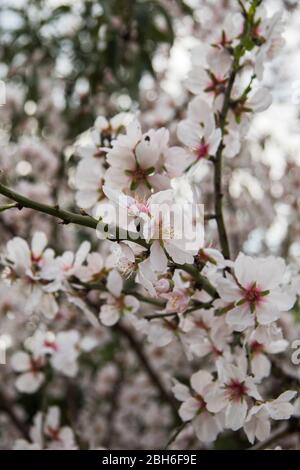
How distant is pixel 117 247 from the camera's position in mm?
769

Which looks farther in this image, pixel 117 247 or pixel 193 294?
pixel 193 294

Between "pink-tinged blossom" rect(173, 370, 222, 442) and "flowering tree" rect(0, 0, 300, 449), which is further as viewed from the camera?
"pink-tinged blossom" rect(173, 370, 222, 442)

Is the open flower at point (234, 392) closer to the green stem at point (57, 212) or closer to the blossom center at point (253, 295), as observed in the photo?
the blossom center at point (253, 295)

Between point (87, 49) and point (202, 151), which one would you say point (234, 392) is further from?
point (87, 49)

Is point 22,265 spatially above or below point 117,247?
below

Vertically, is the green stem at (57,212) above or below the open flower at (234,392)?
above

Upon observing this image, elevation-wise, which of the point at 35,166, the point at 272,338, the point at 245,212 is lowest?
the point at 245,212

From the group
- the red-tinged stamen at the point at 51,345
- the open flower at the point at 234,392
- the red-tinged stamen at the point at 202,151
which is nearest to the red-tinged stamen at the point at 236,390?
the open flower at the point at 234,392

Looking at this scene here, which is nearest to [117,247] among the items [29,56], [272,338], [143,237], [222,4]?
[143,237]

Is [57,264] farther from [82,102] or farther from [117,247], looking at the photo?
[82,102]

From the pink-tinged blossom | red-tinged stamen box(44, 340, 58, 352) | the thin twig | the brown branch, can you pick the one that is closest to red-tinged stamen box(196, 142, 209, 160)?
the pink-tinged blossom

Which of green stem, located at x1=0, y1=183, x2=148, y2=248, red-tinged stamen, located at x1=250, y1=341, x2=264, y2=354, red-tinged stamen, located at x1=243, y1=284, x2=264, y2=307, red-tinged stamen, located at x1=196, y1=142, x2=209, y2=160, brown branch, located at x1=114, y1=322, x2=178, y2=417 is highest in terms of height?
green stem, located at x1=0, y1=183, x2=148, y2=248

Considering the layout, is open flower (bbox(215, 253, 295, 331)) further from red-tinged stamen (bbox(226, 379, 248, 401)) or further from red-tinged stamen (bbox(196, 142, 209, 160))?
red-tinged stamen (bbox(196, 142, 209, 160))
